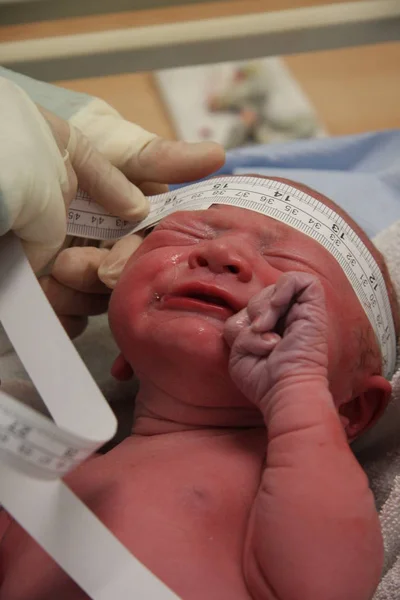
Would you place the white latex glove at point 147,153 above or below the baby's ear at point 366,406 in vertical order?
above

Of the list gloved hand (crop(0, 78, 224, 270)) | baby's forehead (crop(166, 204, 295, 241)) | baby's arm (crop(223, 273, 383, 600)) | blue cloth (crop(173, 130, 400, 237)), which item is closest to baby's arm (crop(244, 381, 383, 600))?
baby's arm (crop(223, 273, 383, 600))

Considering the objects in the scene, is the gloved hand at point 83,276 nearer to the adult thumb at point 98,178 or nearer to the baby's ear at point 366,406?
the adult thumb at point 98,178

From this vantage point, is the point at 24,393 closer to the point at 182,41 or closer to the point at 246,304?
the point at 246,304

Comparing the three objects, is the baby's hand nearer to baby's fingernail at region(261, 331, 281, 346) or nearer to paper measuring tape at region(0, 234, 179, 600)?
baby's fingernail at region(261, 331, 281, 346)

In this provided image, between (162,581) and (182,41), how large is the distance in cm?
97

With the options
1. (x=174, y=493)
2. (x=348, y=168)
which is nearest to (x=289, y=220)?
(x=174, y=493)

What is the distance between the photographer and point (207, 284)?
806 millimetres

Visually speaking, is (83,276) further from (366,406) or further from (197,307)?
(366,406)

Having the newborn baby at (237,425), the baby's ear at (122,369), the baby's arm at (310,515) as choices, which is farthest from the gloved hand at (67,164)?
the baby's arm at (310,515)

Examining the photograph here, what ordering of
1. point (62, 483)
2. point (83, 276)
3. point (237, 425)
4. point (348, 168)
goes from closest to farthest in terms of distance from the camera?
1. point (62, 483)
2. point (237, 425)
3. point (83, 276)
4. point (348, 168)

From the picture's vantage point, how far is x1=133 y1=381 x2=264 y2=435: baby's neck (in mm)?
835

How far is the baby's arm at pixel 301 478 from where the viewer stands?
66cm

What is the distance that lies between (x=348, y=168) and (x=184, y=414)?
95 cm

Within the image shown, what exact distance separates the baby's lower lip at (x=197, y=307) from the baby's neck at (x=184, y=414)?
0.10m
